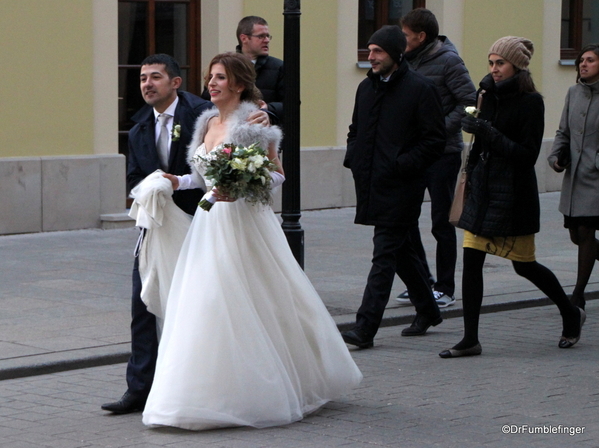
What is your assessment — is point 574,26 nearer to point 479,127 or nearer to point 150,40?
point 150,40

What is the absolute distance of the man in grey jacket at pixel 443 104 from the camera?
8.77 meters

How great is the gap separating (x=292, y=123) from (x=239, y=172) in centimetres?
341

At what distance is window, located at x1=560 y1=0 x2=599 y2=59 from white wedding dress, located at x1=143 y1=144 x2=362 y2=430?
1424 cm

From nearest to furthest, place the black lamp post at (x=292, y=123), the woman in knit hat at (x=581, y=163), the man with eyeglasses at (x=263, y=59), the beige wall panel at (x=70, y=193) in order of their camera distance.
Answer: the woman in knit hat at (x=581, y=163)
the black lamp post at (x=292, y=123)
the man with eyeglasses at (x=263, y=59)
the beige wall panel at (x=70, y=193)

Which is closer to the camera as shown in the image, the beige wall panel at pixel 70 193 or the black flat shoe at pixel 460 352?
the black flat shoe at pixel 460 352

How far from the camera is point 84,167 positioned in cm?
1307

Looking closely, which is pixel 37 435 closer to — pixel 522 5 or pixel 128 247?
pixel 128 247

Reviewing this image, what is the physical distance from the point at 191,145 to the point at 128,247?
617 cm

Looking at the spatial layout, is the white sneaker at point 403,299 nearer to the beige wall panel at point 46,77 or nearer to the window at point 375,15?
the beige wall panel at point 46,77

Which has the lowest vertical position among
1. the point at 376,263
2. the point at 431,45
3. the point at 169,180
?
Result: the point at 376,263

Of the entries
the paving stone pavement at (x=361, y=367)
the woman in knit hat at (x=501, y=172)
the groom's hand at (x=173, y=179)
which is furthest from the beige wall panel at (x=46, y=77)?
the groom's hand at (x=173, y=179)

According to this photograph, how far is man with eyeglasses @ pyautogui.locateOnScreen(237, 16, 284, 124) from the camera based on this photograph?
921 centimetres

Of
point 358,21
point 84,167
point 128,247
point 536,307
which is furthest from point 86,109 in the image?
point 536,307

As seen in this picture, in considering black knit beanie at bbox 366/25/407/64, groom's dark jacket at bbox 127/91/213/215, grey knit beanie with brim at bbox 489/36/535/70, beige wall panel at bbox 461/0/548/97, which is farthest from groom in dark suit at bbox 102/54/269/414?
beige wall panel at bbox 461/0/548/97
